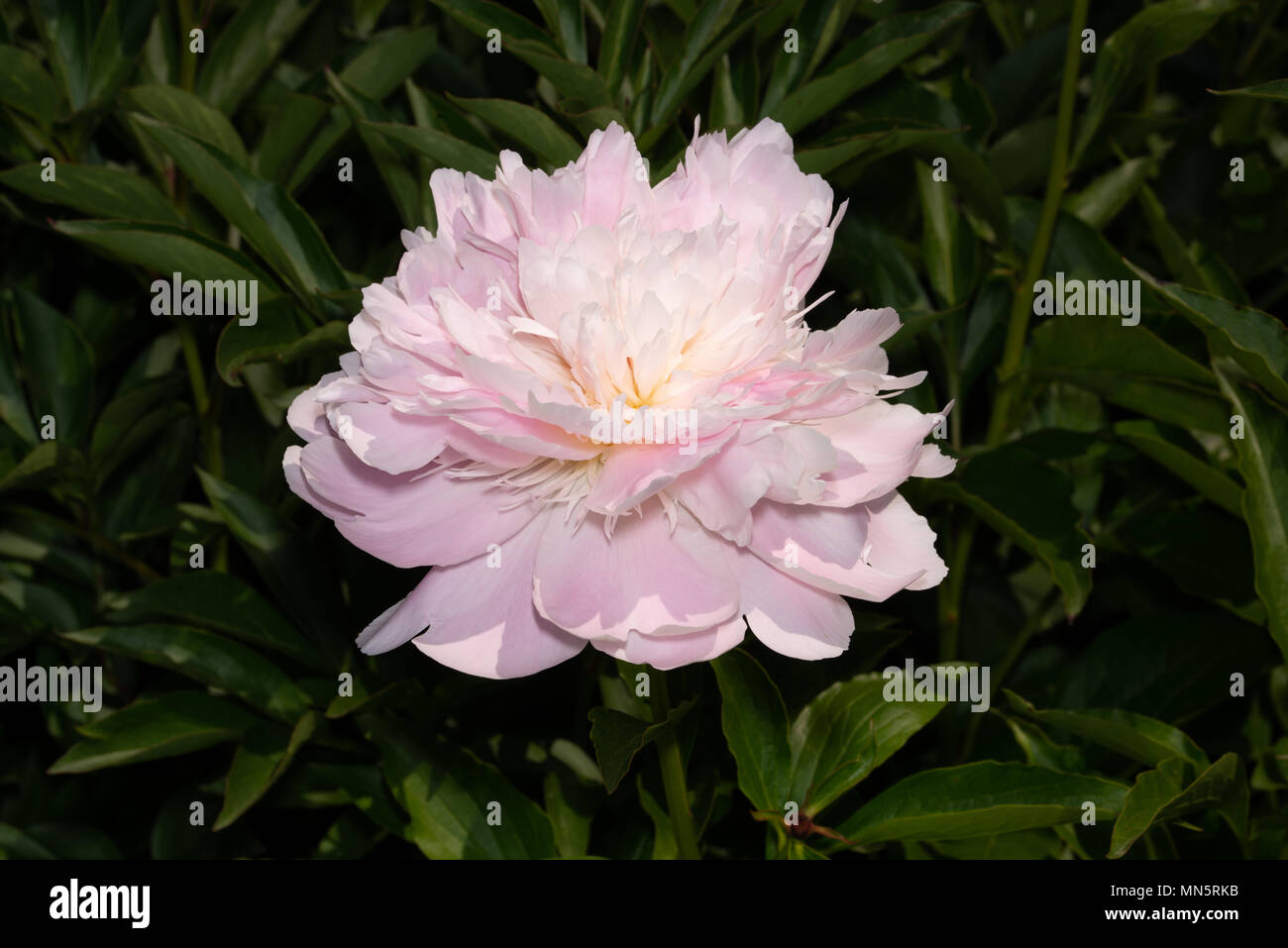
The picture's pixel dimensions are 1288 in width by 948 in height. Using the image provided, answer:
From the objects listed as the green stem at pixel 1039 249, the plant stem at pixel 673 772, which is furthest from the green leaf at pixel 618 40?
the plant stem at pixel 673 772

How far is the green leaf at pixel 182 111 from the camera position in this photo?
2.94 feet

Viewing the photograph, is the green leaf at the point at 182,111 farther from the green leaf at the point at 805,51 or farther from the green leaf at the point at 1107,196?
the green leaf at the point at 1107,196

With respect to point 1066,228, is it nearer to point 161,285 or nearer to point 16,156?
point 161,285

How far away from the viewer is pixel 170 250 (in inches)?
32.4

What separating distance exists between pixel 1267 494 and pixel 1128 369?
0.46 feet

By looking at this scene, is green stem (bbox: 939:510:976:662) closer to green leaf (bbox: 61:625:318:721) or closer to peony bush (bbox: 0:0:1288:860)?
peony bush (bbox: 0:0:1288:860)

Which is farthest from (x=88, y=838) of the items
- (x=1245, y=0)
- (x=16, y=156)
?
(x=1245, y=0)

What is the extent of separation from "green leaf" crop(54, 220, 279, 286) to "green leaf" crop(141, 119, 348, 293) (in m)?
0.02

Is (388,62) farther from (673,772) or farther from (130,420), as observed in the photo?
(673,772)

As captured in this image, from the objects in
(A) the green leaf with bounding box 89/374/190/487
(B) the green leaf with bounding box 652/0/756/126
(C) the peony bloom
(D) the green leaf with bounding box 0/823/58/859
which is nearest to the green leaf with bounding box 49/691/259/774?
(D) the green leaf with bounding box 0/823/58/859

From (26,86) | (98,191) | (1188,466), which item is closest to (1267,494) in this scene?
(1188,466)
